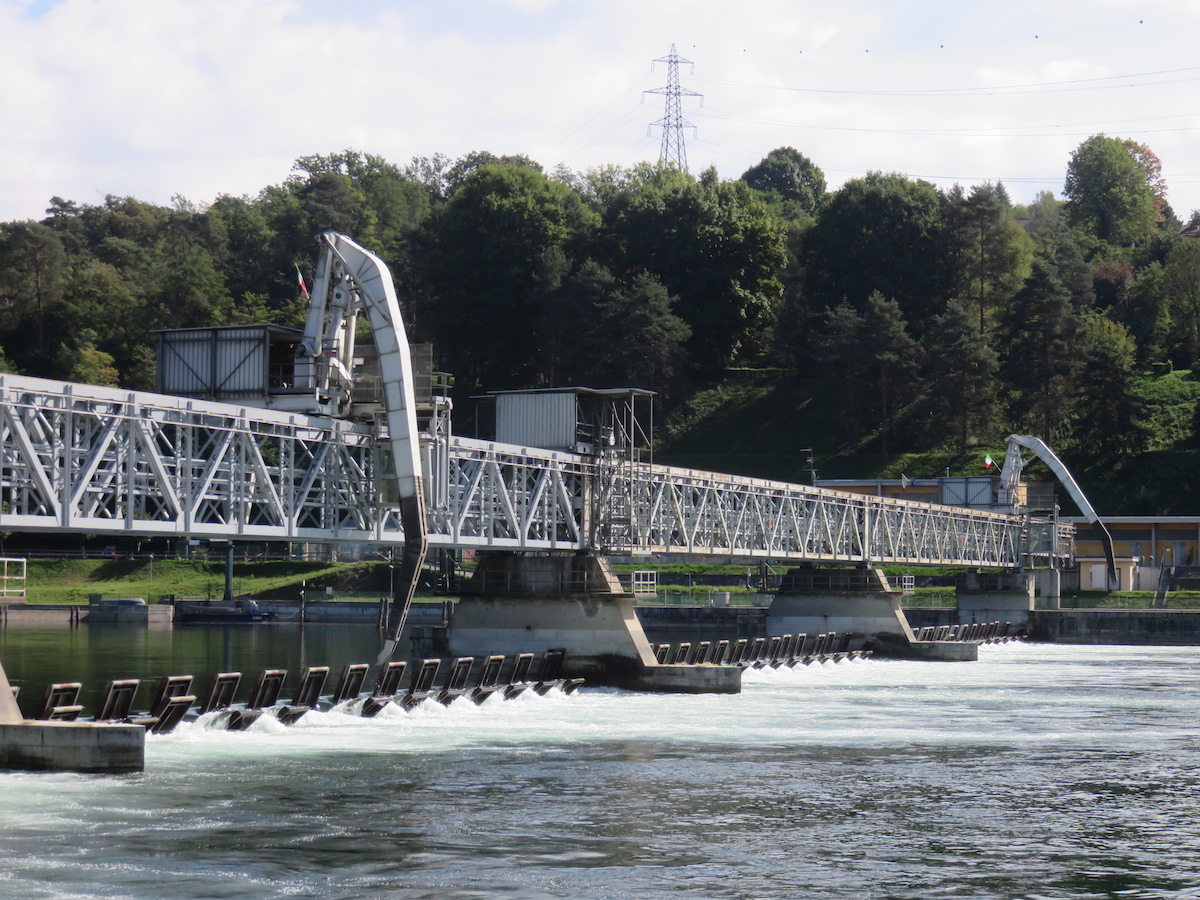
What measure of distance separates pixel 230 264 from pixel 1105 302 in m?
104

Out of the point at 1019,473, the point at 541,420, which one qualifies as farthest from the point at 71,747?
the point at 1019,473

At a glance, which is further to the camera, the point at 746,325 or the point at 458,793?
the point at 746,325

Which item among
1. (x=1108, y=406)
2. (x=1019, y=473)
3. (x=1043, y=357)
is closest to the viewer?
(x=1019, y=473)

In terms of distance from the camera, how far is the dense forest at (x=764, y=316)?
13925cm

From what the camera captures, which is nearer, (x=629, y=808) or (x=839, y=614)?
(x=629, y=808)

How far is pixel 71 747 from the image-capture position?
32.5 m

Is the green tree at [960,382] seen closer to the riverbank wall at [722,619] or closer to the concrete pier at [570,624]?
the riverbank wall at [722,619]

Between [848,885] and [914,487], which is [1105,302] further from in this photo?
[848,885]

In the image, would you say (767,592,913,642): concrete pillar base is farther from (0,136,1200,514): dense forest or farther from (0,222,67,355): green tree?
(0,222,67,355): green tree

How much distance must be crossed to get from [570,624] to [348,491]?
48.8ft

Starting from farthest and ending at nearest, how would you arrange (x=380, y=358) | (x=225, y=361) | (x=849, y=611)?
(x=849, y=611)
(x=225, y=361)
(x=380, y=358)

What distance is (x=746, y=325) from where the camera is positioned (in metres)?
161

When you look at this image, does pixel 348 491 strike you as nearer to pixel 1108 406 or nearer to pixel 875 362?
pixel 875 362

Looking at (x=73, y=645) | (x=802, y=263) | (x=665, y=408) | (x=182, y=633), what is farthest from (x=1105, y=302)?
(x=73, y=645)
